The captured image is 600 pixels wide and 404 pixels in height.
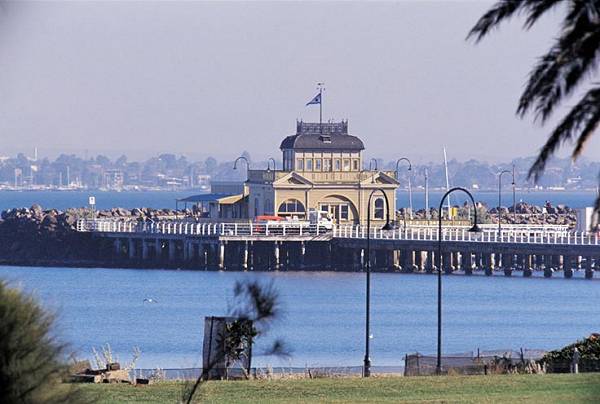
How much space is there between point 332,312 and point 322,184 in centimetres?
3135

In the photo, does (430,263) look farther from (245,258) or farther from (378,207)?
(245,258)

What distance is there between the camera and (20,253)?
113438mm

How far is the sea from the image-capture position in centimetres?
5512

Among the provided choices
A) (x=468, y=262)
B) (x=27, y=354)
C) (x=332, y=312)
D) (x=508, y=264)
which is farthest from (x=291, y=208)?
(x=27, y=354)

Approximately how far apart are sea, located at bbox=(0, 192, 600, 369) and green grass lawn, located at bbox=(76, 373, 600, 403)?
846 centimetres

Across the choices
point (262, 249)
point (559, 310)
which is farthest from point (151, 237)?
point (559, 310)

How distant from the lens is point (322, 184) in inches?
4151

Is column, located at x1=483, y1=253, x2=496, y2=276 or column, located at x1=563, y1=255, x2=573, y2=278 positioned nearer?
column, located at x1=563, y1=255, x2=573, y2=278

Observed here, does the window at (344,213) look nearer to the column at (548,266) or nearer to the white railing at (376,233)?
the white railing at (376,233)

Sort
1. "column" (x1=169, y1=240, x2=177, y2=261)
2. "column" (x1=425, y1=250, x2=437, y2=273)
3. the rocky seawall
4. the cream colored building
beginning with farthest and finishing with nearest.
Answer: the rocky seawall < the cream colored building < "column" (x1=169, y1=240, x2=177, y2=261) < "column" (x1=425, y1=250, x2=437, y2=273)

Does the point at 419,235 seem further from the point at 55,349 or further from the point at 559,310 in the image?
the point at 55,349

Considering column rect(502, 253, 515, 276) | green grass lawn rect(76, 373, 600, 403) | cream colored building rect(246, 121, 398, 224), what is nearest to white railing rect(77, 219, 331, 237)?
cream colored building rect(246, 121, 398, 224)

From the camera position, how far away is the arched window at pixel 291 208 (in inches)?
4178

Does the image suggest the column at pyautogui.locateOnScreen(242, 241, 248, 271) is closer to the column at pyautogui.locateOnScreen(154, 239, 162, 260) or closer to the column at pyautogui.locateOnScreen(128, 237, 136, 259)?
the column at pyautogui.locateOnScreen(154, 239, 162, 260)
